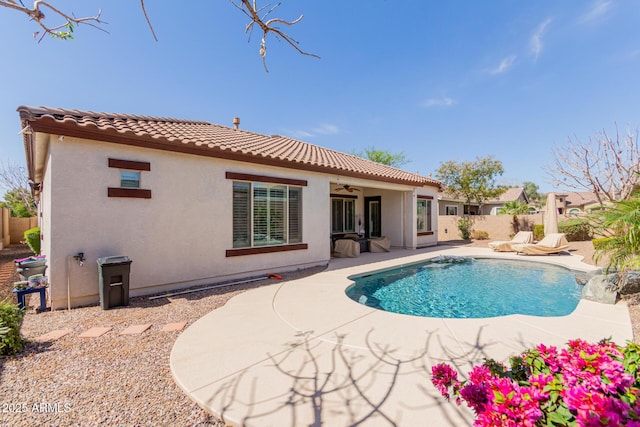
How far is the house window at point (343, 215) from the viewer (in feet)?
54.6

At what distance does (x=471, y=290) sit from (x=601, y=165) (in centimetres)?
1647

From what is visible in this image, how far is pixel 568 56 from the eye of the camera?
45.9ft

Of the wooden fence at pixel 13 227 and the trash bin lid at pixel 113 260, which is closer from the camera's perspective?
the trash bin lid at pixel 113 260

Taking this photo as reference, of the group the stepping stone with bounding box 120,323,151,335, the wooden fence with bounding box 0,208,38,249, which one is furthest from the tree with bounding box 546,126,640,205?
the wooden fence with bounding box 0,208,38,249

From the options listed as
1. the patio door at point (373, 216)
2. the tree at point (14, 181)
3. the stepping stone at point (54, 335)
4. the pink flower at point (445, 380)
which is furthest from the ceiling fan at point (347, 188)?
the tree at point (14, 181)

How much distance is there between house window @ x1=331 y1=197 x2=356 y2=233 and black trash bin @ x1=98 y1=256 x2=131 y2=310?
11395 millimetres

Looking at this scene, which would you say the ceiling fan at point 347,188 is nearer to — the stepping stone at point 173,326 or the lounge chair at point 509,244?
the lounge chair at point 509,244

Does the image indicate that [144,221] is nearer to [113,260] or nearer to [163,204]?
[163,204]

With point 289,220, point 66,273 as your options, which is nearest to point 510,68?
point 289,220

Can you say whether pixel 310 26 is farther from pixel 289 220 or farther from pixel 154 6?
pixel 289 220

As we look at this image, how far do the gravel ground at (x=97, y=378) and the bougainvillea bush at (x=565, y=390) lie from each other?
234 centimetres

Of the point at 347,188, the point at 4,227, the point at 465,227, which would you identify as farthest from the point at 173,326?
the point at 4,227

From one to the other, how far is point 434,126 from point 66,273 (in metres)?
24.9

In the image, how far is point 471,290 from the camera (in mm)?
8656
